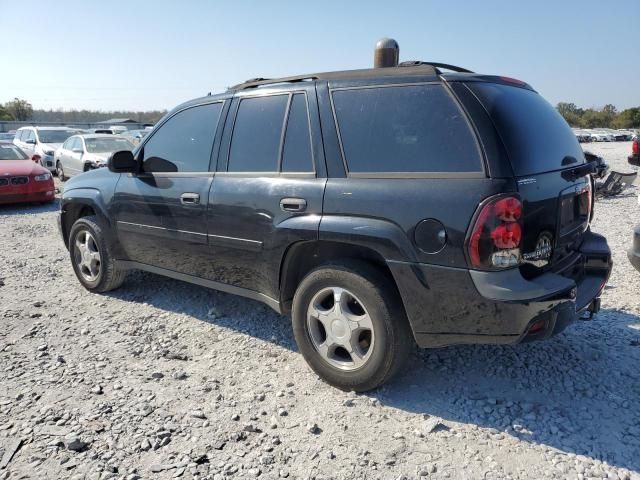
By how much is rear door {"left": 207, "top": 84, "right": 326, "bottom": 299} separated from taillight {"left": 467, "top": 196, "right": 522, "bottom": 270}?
100 cm

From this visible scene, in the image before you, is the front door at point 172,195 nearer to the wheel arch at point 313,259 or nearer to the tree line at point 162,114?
the wheel arch at point 313,259

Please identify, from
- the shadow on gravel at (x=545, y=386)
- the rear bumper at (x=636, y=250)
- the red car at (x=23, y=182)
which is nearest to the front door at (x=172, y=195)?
the shadow on gravel at (x=545, y=386)

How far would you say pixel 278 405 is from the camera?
3033 millimetres

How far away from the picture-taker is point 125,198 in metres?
4.52

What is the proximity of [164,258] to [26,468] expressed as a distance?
206cm

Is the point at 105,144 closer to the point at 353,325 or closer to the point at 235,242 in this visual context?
the point at 235,242

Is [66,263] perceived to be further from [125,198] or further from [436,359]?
[436,359]

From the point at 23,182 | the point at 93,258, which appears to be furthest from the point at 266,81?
the point at 23,182

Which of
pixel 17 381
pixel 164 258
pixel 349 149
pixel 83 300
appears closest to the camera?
pixel 349 149

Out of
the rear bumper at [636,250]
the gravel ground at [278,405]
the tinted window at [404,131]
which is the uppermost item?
the tinted window at [404,131]

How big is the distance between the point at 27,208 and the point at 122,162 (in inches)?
334

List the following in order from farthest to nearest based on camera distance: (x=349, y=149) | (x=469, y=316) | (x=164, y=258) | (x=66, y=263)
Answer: (x=66, y=263) < (x=164, y=258) < (x=349, y=149) < (x=469, y=316)

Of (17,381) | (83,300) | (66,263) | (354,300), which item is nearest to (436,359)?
(354,300)

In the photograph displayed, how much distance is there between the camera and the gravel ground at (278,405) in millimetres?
2502
